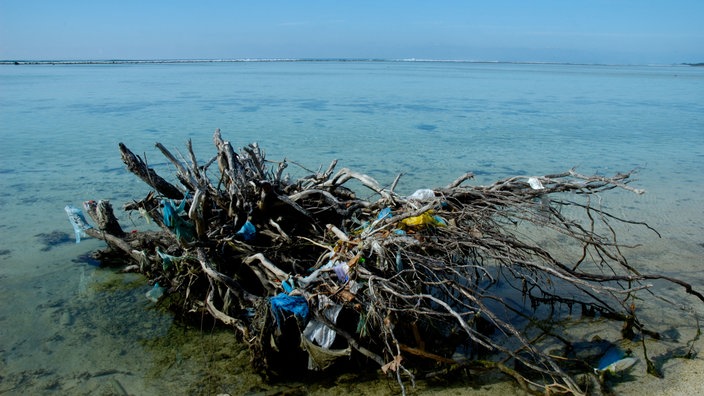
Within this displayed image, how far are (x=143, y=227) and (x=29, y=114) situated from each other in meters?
13.7

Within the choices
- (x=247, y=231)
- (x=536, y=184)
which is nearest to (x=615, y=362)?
(x=536, y=184)

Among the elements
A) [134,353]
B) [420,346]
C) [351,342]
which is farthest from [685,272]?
[134,353]

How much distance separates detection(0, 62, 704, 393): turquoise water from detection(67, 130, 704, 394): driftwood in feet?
2.35

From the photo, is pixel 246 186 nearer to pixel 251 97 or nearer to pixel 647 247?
pixel 647 247

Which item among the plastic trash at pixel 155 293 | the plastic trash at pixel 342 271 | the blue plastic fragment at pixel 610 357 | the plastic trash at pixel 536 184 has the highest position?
the plastic trash at pixel 536 184

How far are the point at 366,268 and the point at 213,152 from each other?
9354 millimetres

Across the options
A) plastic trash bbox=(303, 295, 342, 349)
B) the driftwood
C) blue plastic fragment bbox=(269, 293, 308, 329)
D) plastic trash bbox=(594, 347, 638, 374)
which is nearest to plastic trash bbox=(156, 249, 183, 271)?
the driftwood

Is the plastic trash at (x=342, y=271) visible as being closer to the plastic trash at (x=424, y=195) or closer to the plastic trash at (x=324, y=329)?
the plastic trash at (x=324, y=329)

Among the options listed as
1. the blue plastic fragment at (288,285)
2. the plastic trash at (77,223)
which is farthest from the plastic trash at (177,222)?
the plastic trash at (77,223)

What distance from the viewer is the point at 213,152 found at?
12680 mm

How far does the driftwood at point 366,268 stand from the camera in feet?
12.7

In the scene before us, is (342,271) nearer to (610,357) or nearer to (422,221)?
(422,221)

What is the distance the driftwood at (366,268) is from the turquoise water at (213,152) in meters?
0.72

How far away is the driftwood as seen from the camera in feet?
12.7
